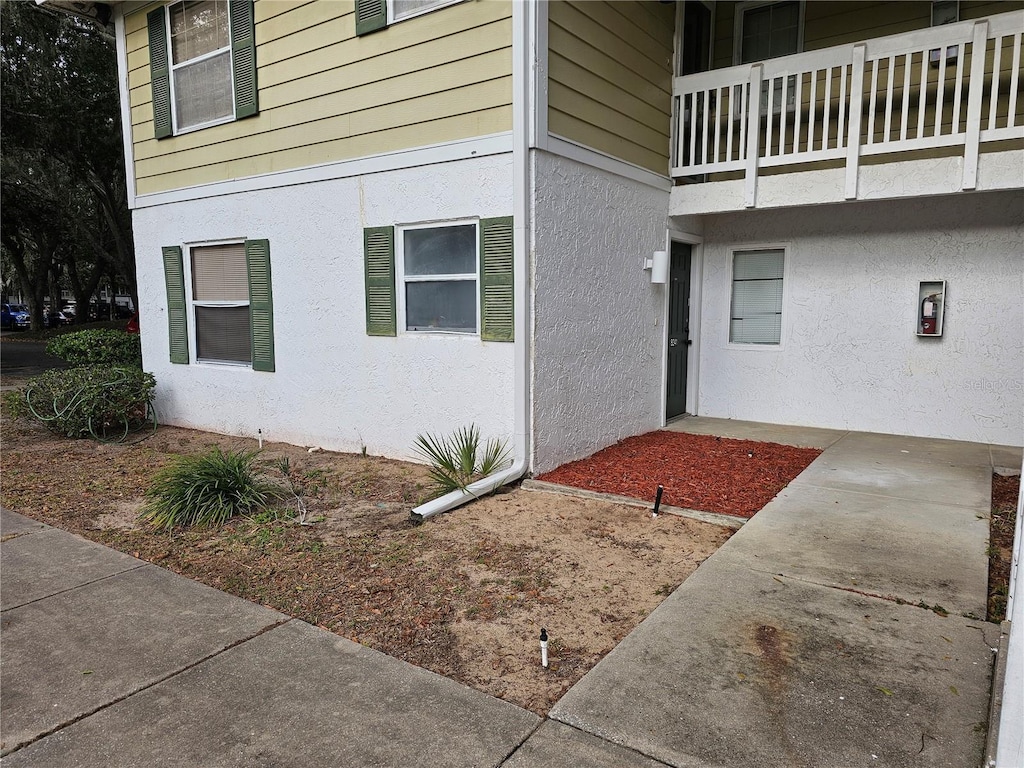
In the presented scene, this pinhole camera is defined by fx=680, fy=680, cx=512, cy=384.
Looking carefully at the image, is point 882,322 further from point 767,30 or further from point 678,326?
point 767,30

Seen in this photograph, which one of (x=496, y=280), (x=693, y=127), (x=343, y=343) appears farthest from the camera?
(x=693, y=127)

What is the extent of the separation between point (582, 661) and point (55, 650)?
7.88 feet

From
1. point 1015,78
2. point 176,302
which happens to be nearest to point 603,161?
point 1015,78

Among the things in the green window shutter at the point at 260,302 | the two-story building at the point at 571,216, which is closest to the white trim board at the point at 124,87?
the two-story building at the point at 571,216

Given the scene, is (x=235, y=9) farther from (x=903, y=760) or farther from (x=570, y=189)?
(x=903, y=760)

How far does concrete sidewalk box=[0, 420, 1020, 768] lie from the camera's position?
233cm

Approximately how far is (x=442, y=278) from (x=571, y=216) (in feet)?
4.09

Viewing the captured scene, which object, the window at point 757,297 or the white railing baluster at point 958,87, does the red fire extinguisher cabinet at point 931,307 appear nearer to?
the window at point 757,297

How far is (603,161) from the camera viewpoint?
20.1 ft

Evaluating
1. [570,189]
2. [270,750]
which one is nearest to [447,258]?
[570,189]

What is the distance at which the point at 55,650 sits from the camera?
10.2 feet

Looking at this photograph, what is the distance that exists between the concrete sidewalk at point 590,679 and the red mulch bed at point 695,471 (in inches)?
38.9

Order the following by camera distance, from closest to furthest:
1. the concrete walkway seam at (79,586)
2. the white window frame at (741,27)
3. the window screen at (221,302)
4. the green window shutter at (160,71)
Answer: the concrete walkway seam at (79,586), the white window frame at (741,27), the window screen at (221,302), the green window shutter at (160,71)

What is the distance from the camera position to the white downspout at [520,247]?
5133 mm
